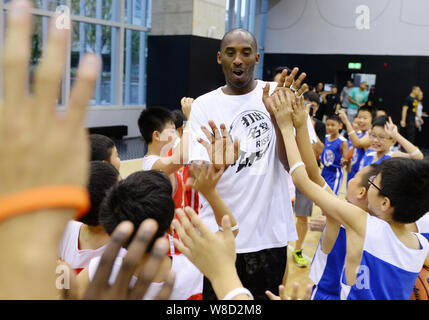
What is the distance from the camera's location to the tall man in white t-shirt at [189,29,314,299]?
198cm

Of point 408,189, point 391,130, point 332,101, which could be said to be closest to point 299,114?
point 408,189

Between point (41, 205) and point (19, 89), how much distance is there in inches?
5.0

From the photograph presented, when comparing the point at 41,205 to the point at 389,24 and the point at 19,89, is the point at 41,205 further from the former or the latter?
the point at 389,24

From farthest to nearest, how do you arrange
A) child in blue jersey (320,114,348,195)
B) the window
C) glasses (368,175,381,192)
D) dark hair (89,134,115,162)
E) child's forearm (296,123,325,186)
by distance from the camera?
the window → child in blue jersey (320,114,348,195) → dark hair (89,134,115,162) → child's forearm (296,123,325,186) → glasses (368,175,381,192)

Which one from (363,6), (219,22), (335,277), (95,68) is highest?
(363,6)

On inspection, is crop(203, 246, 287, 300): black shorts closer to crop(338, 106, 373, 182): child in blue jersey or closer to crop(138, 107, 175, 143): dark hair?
crop(138, 107, 175, 143): dark hair

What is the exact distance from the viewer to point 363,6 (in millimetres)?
11984

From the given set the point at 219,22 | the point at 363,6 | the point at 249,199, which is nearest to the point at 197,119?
the point at 249,199

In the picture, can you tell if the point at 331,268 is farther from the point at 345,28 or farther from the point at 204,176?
the point at 345,28

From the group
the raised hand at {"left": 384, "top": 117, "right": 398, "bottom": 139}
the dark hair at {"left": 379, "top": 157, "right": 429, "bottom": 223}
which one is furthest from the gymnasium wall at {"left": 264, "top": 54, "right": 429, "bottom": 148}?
the dark hair at {"left": 379, "top": 157, "right": 429, "bottom": 223}

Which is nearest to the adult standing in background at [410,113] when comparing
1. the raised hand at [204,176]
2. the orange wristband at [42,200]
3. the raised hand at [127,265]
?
the raised hand at [204,176]

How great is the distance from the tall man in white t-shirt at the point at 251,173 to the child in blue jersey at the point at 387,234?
457 millimetres

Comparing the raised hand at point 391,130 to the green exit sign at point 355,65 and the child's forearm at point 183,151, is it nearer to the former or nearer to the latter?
the child's forearm at point 183,151

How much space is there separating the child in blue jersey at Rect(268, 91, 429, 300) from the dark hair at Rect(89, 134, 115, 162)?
4.03 feet
